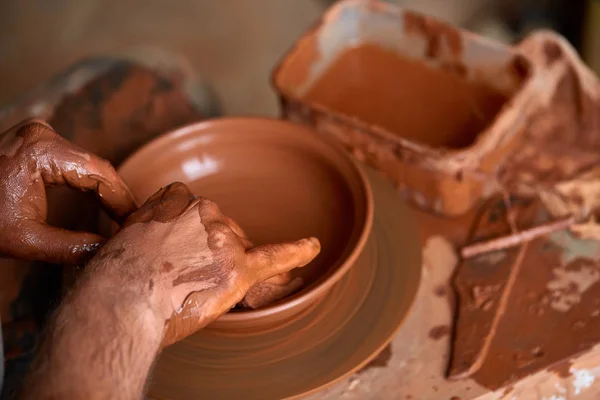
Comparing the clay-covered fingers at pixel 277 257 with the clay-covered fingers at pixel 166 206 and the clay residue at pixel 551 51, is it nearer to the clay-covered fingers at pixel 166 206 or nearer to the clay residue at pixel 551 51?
the clay-covered fingers at pixel 166 206

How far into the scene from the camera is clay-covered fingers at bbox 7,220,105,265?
1.11 meters

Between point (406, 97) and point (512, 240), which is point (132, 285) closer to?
point (512, 240)

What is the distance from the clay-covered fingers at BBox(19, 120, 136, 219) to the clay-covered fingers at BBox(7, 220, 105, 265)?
0.10 m

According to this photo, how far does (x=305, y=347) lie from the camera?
1.22 metres

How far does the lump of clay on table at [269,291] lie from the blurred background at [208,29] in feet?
6.37

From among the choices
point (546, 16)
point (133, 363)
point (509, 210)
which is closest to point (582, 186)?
point (509, 210)

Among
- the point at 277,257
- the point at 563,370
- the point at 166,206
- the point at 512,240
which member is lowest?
the point at 563,370

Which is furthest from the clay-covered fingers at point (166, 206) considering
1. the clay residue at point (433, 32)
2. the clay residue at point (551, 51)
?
the clay residue at point (551, 51)

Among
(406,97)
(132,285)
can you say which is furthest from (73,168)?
(406,97)

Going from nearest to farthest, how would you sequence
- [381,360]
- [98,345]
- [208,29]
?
[98,345] < [381,360] < [208,29]

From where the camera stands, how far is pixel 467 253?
4.71 ft

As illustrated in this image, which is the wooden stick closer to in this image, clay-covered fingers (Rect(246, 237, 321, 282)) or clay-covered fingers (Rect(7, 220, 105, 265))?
clay-covered fingers (Rect(246, 237, 321, 282))

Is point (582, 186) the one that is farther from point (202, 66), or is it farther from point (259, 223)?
point (202, 66)

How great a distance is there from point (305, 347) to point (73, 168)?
1.84 ft
